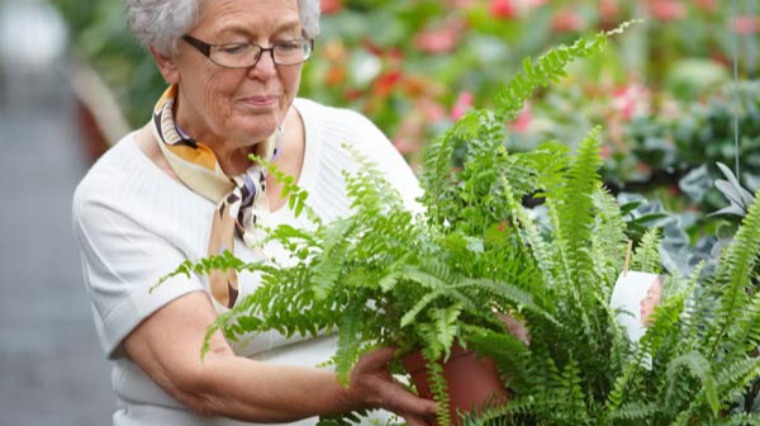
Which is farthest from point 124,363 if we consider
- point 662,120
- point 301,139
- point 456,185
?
point 662,120

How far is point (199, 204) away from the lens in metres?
2.91

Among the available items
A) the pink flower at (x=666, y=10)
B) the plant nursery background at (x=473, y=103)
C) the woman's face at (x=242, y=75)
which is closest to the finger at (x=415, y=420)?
the woman's face at (x=242, y=75)

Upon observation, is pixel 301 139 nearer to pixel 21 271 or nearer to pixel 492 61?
pixel 492 61

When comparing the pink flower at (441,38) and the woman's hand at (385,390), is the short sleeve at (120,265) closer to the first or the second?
the woman's hand at (385,390)

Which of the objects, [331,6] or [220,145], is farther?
[331,6]

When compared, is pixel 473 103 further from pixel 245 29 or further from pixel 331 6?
pixel 245 29

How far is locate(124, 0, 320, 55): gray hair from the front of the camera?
281 cm

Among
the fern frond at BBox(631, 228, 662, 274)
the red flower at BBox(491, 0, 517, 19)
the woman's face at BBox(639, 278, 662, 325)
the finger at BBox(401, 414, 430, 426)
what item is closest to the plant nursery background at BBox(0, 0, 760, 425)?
the red flower at BBox(491, 0, 517, 19)

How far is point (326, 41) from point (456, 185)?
564 cm

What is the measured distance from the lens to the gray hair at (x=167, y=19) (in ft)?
9.21

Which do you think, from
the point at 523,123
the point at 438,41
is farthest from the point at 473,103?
the point at 438,41

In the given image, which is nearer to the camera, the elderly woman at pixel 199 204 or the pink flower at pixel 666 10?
the elderly woman at pixel 199 204

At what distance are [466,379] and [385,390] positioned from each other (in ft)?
0.39

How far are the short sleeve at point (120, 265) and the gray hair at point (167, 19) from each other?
29cm
